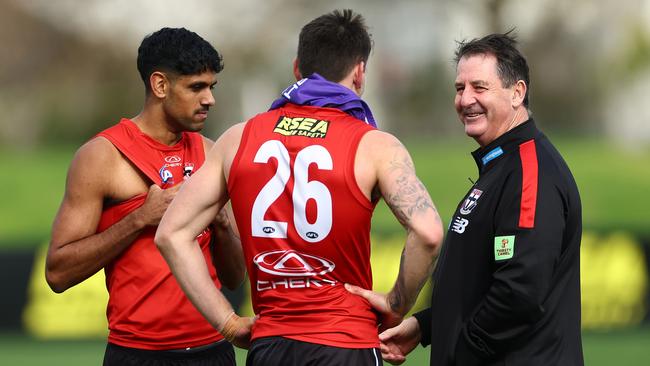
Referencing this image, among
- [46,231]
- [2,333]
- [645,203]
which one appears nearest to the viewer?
[2,333]

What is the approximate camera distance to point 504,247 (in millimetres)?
4406

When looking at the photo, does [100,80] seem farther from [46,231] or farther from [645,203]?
[645,203]

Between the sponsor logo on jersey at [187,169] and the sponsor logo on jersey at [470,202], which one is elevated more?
the sponsor logo on jersey at [187,169]

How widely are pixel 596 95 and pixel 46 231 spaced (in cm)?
1662

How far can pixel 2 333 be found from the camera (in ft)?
36.4

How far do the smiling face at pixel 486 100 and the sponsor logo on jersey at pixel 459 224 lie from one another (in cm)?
36

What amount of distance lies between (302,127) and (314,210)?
365 millimetres

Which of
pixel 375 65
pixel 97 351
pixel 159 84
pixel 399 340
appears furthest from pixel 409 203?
pixel 375 65

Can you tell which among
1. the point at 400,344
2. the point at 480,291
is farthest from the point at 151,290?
the point at 480,291

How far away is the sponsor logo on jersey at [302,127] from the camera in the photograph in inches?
177

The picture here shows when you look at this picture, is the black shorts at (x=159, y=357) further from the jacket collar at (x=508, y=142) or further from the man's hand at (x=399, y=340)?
the jacket collar at (x=508, y=142)

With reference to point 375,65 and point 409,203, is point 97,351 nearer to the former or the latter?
point 409,203

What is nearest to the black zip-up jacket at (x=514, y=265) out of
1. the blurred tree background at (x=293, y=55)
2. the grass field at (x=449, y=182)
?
the grass field at (x=449, y=182)

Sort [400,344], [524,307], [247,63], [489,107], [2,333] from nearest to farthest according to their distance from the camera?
[524,307]
[489,107]
[400,344]
[2,333]
[247,63]
